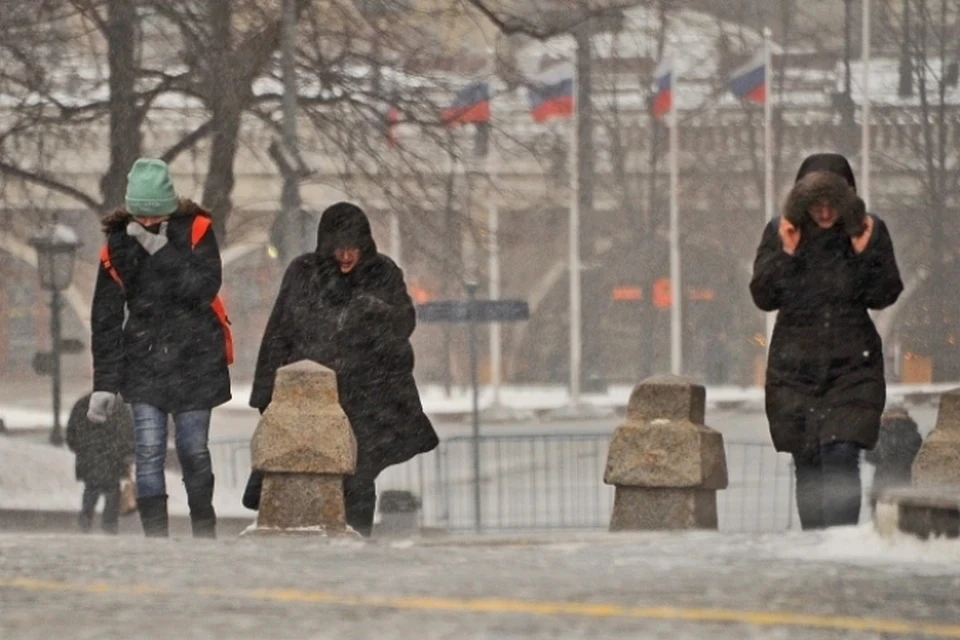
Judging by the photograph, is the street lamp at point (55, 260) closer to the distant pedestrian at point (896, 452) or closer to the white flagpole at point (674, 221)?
the distant pedestrian at point (896, 452)

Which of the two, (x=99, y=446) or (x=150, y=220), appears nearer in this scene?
(x=150, y=220)

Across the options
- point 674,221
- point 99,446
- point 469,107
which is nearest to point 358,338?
point 99,446

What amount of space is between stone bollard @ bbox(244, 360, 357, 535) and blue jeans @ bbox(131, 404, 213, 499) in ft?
1.63

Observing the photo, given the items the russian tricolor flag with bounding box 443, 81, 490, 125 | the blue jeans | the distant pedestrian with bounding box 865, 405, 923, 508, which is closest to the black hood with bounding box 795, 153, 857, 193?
the blue jeans

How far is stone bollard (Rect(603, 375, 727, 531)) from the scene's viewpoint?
11.1m

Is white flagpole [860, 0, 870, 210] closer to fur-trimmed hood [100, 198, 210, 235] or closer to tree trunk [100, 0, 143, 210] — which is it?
tree trunk [100, 0, 143, 210]

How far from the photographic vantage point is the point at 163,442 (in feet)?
31.9

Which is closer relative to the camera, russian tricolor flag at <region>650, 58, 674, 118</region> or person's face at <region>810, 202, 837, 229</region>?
person's face at <region>810, 202, 837, 229</region>

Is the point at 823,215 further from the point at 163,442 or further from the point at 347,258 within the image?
the point at 163,442

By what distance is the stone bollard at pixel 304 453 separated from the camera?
10078 millimetres

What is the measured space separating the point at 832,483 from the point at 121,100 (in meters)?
14.6

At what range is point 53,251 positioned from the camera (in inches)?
1202

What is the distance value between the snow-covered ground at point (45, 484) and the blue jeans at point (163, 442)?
8.65 meters

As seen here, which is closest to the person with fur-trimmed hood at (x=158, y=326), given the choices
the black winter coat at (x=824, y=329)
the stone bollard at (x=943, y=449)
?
the black winter coat at (x=824, y=329)
